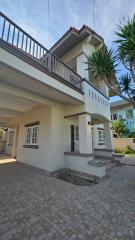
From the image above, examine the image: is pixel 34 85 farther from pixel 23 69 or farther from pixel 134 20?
pixel 134 20

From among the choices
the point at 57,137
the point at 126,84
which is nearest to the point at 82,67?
the point at 126,84

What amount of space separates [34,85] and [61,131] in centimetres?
318

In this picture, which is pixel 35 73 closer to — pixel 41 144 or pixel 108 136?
pixel 41 144

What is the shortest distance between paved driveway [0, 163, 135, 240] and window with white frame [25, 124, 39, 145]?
3.26 metres

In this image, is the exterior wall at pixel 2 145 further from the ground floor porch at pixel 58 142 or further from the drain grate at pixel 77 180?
the drain grate at pixel 77 180

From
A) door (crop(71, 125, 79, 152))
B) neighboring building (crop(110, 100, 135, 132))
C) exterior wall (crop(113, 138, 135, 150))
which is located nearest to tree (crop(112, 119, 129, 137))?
exterior wall (crop(113, 138, 135, 150))

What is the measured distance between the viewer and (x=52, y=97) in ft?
19.8

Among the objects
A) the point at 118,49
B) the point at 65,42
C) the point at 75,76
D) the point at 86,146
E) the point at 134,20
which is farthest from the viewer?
the point at 65,42

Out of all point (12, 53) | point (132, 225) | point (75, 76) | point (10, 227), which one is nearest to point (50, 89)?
point (12, 53)

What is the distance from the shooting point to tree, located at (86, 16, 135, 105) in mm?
4691

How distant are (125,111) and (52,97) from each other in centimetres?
1805

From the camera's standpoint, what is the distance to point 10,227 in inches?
94.0

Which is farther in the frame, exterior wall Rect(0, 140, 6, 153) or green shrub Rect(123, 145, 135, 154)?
exterior wall Rect(0, 140, 6, 153)

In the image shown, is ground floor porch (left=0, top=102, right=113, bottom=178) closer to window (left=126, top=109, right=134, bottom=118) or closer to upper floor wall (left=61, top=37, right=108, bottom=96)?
upper floor wall (left=61, top=37, right=108, bottom=96)
